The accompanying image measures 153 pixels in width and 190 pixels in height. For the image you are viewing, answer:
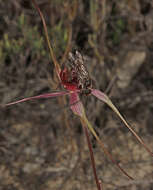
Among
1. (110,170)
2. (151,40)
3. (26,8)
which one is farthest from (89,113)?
(26,8)

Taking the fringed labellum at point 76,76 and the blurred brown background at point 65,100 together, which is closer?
the fringed labellum at point 76,76

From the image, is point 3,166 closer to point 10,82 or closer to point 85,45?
point 10,82

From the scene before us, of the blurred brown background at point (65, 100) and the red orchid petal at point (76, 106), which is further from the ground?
the blurred brown background at point (65, 100)

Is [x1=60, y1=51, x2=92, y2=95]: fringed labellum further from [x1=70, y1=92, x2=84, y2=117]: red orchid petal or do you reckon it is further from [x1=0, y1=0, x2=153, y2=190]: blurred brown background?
[x1=0, y1=0, x2=153, y2=190]: blurred brown background

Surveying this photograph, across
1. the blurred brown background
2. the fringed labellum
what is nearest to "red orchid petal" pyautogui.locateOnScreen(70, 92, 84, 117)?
the fringed labellum

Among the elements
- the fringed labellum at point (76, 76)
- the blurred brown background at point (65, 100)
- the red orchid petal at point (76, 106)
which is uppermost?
the blurred brown background at point (65, 100)

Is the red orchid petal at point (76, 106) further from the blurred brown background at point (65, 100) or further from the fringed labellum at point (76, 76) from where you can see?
the blurred brown background at point (65, 100)

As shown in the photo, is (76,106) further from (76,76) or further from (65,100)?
(65,100)

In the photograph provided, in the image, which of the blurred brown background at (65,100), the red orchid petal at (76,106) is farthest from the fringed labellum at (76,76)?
the blurred brown background at (65,100)

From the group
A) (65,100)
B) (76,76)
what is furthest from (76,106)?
(65,100)
